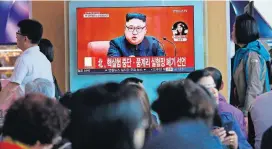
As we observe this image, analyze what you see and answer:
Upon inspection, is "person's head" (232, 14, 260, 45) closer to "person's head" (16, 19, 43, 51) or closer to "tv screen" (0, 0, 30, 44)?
"person's head" (16, 19, 43, 51)

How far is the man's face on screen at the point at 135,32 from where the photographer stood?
630 cm

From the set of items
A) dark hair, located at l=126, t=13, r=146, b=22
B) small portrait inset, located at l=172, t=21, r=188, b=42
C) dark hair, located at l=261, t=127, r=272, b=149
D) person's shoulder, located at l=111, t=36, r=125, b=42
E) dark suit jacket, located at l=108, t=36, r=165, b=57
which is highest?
dark hair, located at l=126, t=13, r=146, b=22

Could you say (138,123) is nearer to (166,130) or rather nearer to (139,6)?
(166,130)

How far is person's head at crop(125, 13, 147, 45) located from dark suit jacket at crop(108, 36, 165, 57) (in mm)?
48

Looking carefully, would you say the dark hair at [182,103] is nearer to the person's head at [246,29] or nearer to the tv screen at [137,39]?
the person's head at [246,29]

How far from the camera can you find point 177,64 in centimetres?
628

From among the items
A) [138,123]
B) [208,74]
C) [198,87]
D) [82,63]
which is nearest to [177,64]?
[82,63]

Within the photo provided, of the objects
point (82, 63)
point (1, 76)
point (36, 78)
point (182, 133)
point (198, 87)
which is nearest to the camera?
point (182, 133)

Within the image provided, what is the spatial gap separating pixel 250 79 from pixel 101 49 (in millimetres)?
2298

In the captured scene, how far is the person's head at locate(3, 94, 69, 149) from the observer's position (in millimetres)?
1971

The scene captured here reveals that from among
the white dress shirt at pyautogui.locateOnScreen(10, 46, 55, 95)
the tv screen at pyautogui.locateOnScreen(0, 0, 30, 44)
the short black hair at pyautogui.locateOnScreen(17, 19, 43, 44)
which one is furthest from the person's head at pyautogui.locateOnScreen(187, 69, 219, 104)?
the tv screen at pyautogui.locateOnScreen(0, 0, 30, 44)

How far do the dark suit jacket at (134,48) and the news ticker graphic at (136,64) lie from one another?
0.06 meters

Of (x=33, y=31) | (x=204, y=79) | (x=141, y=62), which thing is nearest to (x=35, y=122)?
(x=204, y=79)

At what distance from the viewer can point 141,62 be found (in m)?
6.27
